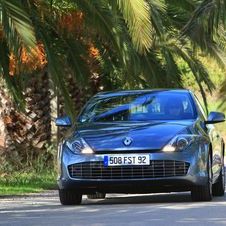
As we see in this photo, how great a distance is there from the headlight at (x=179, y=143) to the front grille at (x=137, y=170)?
0.17 meters

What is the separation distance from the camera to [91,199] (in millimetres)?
13805

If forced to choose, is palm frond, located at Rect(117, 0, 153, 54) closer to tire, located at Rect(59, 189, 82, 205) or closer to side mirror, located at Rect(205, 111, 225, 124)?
side mirror, located at Rect(205, 111, 225, 124)

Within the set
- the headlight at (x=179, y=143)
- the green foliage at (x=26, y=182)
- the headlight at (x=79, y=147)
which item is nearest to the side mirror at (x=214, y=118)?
the headlight at (x=179, y=143)

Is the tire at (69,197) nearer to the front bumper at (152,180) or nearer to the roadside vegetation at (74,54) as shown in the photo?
the front bumper at (152,180)

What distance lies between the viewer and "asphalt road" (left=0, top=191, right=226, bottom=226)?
998 centimetres

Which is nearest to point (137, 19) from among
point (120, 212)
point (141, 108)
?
point (141, 108)

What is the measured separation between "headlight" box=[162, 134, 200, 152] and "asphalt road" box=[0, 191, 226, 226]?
28.4 inches

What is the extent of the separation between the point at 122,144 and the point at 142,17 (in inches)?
111

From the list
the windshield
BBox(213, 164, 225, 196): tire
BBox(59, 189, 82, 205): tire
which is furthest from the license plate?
BBox(213, 164, 225, 196): tire

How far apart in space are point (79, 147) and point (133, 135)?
0.73 metres

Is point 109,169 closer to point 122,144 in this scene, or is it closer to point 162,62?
point 122,144

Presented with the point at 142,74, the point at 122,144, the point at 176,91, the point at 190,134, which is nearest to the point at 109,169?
the point at 122,144

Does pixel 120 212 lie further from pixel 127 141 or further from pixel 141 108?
pixel 141 108

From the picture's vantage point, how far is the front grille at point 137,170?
39.2 feet
